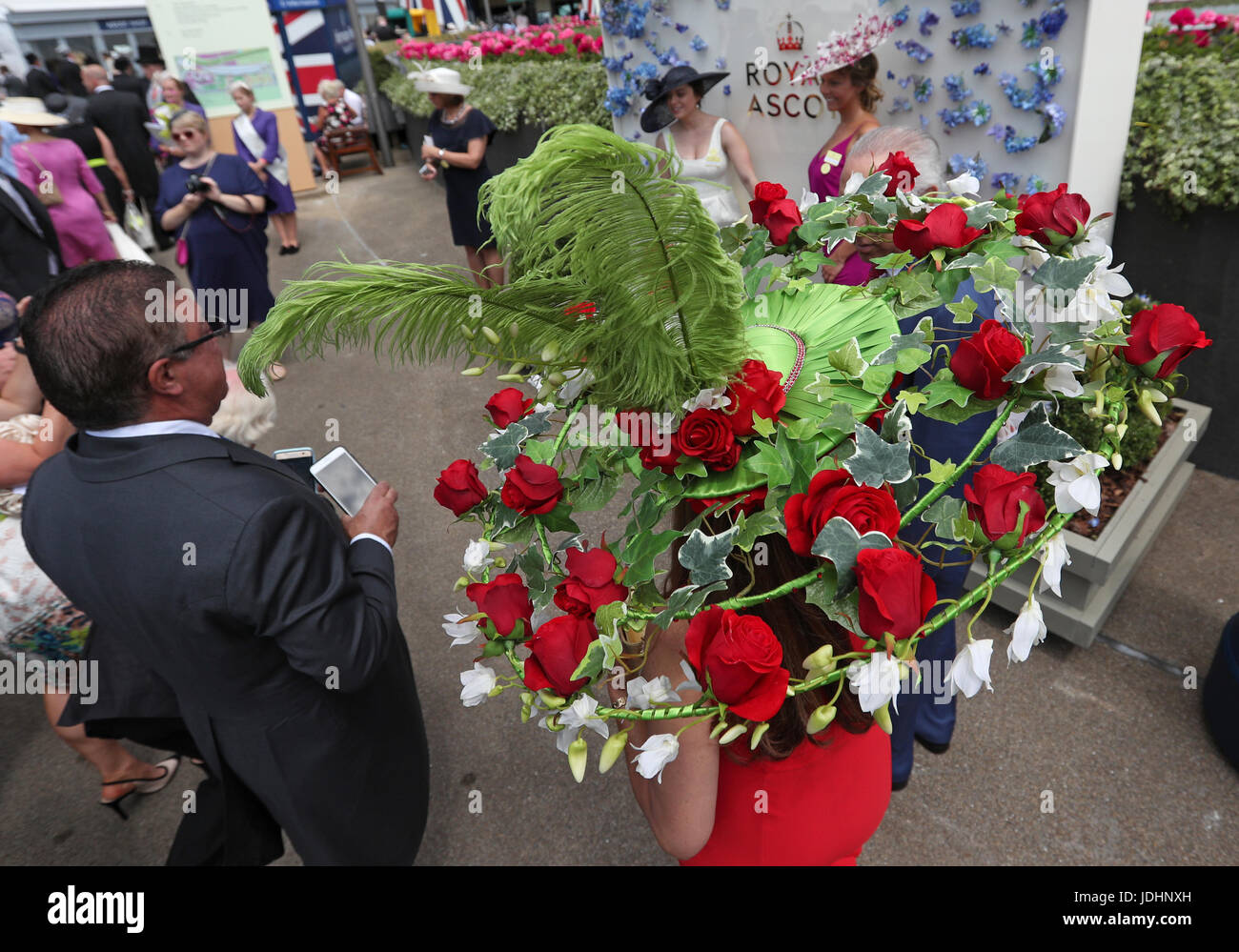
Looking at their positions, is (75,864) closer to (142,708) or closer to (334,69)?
(142,708)

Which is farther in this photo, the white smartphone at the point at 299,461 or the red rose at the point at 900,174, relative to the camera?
the white smartphone at the point at 299,461

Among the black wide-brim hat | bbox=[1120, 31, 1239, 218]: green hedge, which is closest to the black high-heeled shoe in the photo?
the black wide-brim hat

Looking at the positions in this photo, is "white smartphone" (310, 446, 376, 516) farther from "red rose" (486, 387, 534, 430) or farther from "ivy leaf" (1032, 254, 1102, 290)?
"ivy leaf" (1032, 254, 1102, 290)

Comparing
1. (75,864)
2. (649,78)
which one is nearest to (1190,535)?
(649,78)

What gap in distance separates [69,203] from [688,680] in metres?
5.84

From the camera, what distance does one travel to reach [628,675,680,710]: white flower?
3.78ft

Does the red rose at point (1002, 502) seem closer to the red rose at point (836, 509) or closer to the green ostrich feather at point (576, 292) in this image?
the red rose at point (836, 509)

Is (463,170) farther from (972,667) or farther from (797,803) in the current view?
(972,667)

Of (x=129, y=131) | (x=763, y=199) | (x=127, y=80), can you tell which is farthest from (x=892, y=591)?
(x=127, y=80)

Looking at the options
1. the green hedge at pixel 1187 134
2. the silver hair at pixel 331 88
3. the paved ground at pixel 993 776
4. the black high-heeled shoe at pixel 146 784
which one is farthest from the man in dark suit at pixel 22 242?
the silver hair at pixel 331 88

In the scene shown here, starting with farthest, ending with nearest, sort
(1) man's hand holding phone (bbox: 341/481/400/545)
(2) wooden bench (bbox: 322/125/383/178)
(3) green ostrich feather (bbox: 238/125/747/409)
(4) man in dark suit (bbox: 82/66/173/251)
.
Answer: (2) wooden bench (bbox: 322/125/383/178) < (4) man in dark suit (bbox: 82/66/173/251) < (1) man's hand holding phone (bbox: 341/481/400/545) < (3) green ostrich feather (bbox: 238/125/747/409)

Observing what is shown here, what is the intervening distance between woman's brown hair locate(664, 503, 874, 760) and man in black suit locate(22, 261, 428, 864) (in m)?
0.95

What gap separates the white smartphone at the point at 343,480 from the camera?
2.32m

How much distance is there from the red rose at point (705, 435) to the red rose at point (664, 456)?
0.06ft
